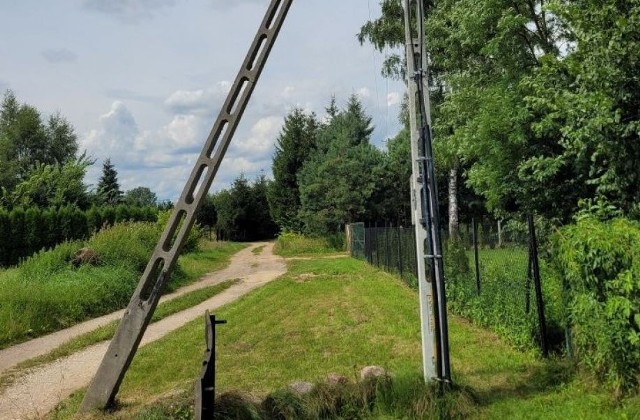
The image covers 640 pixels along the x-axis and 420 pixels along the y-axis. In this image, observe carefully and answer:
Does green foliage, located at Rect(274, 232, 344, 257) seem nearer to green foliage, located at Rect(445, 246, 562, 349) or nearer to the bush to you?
the bush

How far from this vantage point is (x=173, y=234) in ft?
18.7

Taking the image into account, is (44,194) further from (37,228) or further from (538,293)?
(538,293)

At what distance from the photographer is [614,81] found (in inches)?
304

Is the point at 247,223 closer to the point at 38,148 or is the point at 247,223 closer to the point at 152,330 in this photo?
the point at 38,148

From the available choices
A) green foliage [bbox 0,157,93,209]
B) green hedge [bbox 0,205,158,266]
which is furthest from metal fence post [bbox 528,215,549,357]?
green foliage [bbox 0,157,93,209]

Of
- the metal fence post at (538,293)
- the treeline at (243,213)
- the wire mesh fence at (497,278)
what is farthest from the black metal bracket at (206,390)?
the treeline at (243,213)

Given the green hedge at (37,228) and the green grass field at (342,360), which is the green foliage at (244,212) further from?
the green grass field at (342,360)

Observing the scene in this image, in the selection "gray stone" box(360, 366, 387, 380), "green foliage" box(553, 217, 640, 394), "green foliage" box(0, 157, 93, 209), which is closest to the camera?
"green foliage" box(553, 217, 640, 394)

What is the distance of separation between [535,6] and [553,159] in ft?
18.2

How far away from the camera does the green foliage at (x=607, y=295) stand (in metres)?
4.93

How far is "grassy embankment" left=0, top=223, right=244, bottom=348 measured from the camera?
10.6m

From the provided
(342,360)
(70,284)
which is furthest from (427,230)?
(70,284)

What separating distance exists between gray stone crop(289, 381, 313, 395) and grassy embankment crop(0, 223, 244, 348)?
20.5 ft

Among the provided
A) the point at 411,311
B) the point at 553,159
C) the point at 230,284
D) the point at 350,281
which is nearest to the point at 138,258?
the point at 230,284
